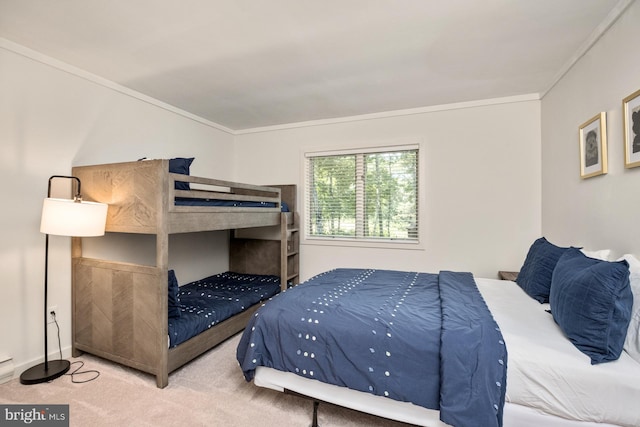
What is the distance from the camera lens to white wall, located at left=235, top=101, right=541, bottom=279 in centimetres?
319

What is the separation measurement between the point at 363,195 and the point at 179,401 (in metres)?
2.87

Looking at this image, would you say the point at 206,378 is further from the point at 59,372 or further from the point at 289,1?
the point at 289,1

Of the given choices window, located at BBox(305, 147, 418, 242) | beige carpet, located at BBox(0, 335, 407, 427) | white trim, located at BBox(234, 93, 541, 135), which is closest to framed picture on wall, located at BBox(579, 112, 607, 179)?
white trim, located at BBox(234, 93, 541, 135)

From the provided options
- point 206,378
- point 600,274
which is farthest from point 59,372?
point 600,274

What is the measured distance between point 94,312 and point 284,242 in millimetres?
1948

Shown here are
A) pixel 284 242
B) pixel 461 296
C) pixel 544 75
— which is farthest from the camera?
pixel 284 242

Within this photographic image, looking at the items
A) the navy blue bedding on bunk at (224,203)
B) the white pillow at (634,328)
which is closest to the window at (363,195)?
the navy blue bedding on bunk at (224,203)

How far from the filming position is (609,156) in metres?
1.96

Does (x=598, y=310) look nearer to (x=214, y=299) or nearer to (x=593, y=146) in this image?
(x=593, y=146)

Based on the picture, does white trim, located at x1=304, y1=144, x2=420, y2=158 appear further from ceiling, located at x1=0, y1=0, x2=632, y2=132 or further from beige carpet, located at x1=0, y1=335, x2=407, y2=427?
beige carpet, located at x1=0, y1=335, x2=407, y2=427

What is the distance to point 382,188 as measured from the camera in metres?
3.82

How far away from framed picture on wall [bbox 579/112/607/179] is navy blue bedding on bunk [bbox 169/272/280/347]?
10.2ft

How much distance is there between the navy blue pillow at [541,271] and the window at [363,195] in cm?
137

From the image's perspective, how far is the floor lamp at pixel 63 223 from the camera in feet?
6.75
